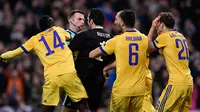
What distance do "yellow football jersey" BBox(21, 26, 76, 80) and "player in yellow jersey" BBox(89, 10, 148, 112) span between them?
85 cm

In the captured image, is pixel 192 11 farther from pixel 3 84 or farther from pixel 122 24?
pixel 122 24

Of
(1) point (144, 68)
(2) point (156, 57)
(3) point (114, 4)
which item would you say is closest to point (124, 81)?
(1) point (144, 68)

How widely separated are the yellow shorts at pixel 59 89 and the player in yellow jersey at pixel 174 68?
5.07ft

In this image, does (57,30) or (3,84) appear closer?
(57,30)

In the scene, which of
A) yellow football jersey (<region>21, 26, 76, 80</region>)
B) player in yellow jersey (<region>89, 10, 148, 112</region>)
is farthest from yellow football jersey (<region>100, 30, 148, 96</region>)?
yellow football jersey (<region>21, 26, 76, 80</region>)

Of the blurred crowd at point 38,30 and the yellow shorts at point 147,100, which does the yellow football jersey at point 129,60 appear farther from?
the blurred crowd at point 38,30

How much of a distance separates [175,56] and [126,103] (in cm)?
127

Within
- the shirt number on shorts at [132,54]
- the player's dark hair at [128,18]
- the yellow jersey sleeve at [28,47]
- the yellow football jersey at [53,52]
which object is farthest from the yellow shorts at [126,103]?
the yellow jersey sleeve at [28,47]

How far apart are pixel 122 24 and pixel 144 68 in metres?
0.90

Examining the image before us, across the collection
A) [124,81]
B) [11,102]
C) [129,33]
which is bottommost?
[11,102]

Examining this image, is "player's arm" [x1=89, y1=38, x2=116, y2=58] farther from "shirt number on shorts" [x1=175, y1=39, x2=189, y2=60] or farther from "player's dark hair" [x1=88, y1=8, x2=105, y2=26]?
"shirt number on shorts" [x1=175, y1=39, x2=189, y2=60]

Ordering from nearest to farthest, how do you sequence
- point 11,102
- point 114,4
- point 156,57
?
point 11,102 → point 156,57 → point 114,4

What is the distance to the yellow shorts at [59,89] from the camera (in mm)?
13914

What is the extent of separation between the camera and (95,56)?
44.2 feet
